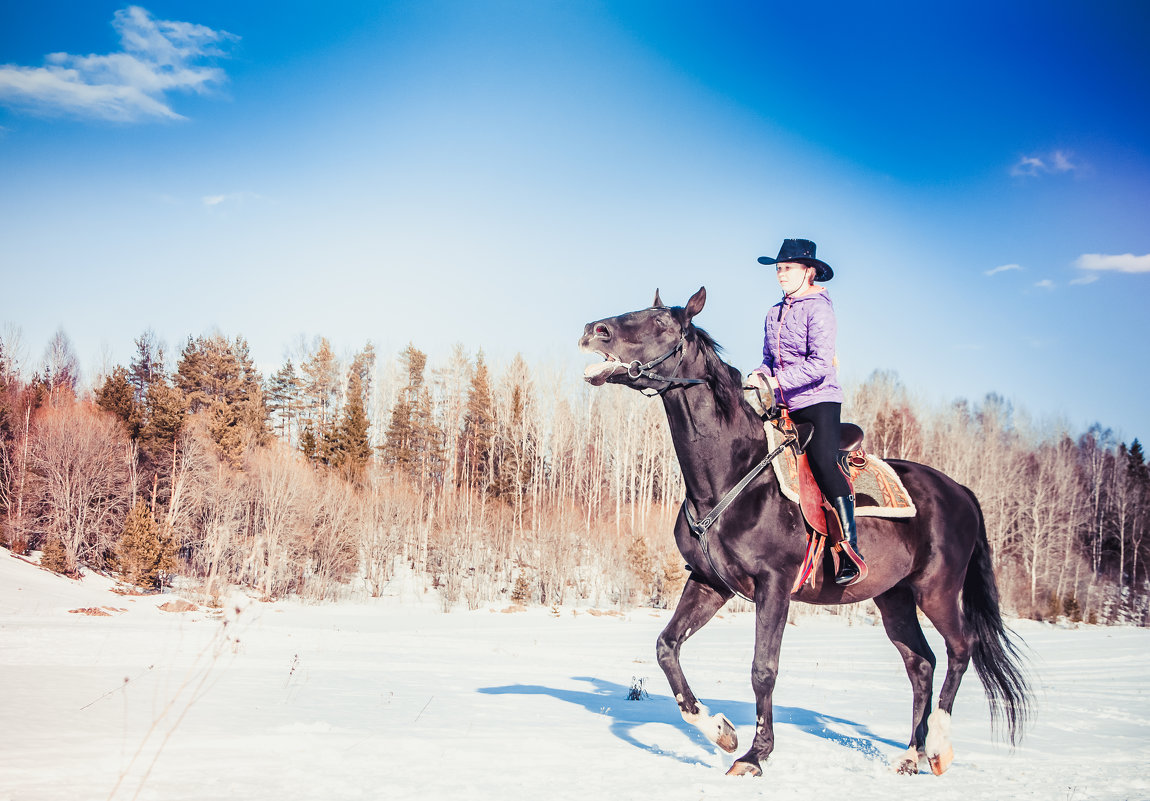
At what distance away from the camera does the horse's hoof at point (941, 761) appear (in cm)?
514

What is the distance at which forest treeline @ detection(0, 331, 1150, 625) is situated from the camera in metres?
32.8

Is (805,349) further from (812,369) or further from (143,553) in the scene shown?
(143,553)

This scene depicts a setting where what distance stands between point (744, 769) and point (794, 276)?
10.6 feet

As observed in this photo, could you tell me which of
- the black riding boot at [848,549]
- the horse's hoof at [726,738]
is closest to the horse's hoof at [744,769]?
the horse's hoof at [726,738]

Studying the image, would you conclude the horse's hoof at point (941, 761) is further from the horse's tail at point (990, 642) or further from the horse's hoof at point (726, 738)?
the horse's hoof at point (726, 738)

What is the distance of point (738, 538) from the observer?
16.1ft

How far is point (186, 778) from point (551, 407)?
52846mm

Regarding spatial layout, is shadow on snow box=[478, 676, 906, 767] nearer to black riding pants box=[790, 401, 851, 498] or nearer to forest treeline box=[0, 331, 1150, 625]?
black riding pants box=[790, 401, 851, 498]

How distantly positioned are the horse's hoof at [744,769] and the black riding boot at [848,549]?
4.38ft

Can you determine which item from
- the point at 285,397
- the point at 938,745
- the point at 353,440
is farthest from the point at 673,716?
the point at 285,397

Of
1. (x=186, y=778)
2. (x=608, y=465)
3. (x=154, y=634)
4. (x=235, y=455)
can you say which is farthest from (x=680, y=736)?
(x=608, y=465)

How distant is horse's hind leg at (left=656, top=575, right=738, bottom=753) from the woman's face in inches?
85.2

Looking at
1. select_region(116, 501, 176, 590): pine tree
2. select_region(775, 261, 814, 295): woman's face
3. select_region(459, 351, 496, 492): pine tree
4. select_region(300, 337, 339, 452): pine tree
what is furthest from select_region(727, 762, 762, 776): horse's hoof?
select_region(300, 337, 339, 452): pine tree

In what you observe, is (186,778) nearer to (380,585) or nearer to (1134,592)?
(380,585)
